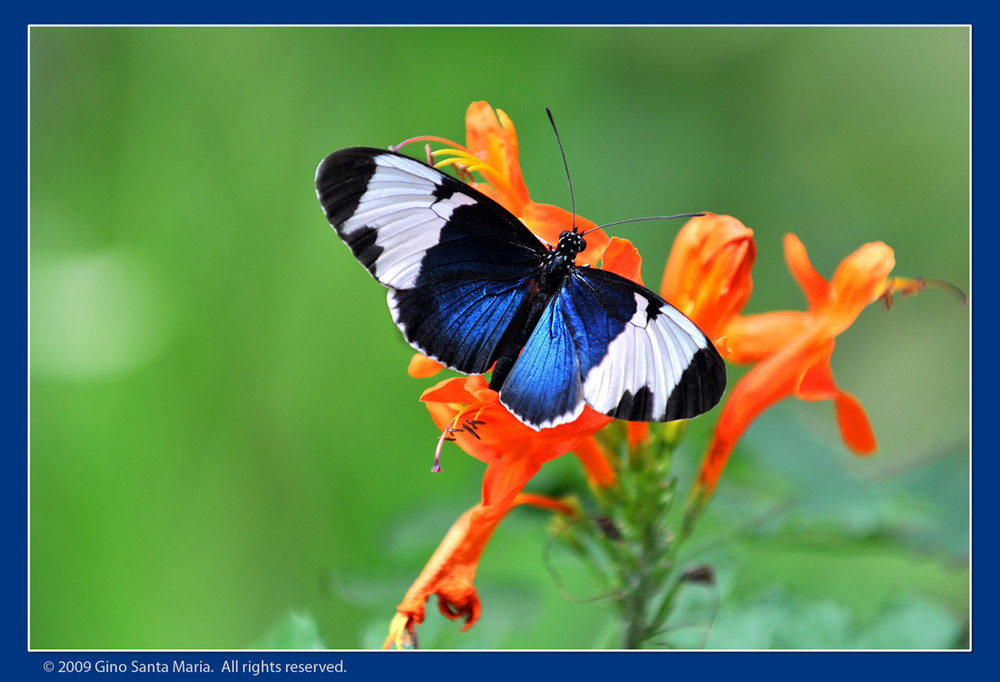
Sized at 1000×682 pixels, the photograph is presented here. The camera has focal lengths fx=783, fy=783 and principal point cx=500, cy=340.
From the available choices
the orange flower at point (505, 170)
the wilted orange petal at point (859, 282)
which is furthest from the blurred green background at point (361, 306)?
the orange flower at point (505, 170)

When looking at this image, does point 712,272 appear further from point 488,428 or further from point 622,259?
point 488,428

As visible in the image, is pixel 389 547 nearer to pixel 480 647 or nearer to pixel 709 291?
pixel 480 647

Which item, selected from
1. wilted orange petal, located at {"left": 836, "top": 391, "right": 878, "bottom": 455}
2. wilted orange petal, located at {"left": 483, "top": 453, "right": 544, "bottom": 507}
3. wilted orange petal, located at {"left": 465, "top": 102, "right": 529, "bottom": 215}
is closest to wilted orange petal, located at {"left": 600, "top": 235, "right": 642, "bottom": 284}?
wilted orange petal, located at {"left": 465, "top": 102, "right": 529, "bottom": 215}

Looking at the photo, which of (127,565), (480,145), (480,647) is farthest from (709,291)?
(127,565)

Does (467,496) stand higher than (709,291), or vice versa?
(709,291)

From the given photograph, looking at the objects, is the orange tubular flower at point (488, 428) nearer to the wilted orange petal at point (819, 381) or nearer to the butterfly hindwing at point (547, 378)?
the butterfly hindwing at point (547, 378)

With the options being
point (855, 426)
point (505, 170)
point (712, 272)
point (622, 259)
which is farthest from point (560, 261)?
point (855, 426)
